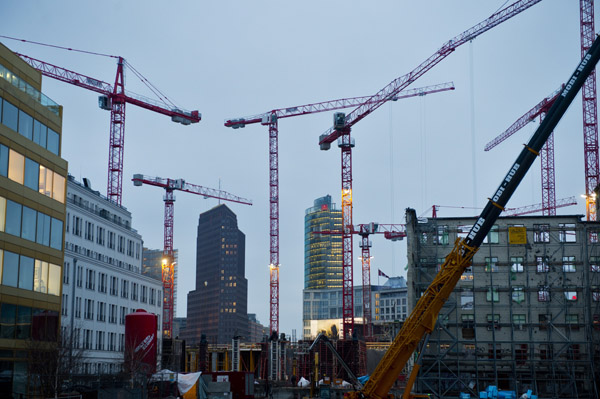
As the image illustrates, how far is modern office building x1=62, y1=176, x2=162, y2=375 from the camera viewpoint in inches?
3095

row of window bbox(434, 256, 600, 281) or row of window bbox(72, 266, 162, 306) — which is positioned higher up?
row of window bbox(434, 256, 600, 281)

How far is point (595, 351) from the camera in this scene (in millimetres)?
63156

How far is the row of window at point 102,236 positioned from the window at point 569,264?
5189cm

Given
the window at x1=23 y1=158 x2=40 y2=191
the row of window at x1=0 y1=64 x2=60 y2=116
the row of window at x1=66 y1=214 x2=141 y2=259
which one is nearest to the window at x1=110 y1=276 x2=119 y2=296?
the row of window at x1=66 y1=214 x2=141 y2=259

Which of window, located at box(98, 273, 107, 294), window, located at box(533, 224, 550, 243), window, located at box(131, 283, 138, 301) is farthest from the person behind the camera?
window, located at box(131, 283, 138, 301)

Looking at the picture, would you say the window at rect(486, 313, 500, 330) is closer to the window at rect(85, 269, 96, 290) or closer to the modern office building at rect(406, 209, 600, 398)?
the modern office building at rect(406, 209, 600, 398)

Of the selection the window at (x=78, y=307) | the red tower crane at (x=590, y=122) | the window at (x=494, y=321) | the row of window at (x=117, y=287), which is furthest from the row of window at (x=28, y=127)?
the red tower crane at (x=590, y=122)

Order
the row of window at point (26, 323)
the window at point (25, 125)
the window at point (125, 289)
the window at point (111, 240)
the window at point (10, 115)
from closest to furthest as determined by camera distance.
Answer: the row of window at point (26, 323) → the window at point (10, 115) → the window at point (25, 125) → the window at point (125, 289) → the window at point (111, 240)

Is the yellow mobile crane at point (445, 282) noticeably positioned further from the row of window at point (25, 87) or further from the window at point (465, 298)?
the window at point (465, 298)

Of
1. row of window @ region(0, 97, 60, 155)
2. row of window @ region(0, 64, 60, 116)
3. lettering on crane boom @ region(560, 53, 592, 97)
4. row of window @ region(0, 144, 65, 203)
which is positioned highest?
row of window @ region(0, 64, 60, 116)

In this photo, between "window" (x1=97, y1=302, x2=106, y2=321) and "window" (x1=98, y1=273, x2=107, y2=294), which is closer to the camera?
"window" (x1=97, y1=302, x2=106, y2=321)

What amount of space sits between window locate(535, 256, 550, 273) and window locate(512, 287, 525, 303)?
2.36 metres

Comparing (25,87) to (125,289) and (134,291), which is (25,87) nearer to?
(125,289)

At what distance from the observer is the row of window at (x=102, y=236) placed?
8338 cm
